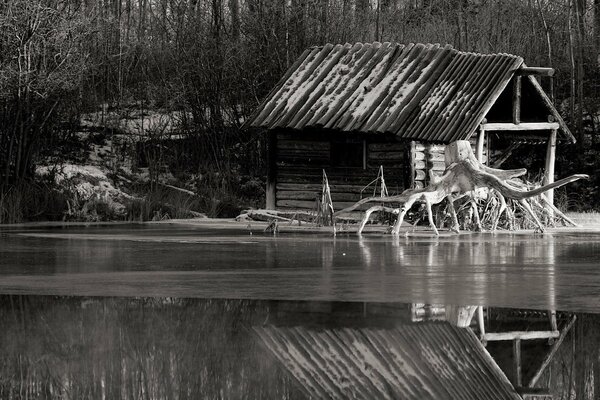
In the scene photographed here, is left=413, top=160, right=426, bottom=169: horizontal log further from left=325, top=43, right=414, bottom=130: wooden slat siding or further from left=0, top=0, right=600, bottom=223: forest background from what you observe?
left=0, top=0, right=600, bottom=223: forest background

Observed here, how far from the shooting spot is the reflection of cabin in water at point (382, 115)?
28391mm

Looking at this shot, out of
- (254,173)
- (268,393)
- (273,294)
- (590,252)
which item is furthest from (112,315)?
(254,173)

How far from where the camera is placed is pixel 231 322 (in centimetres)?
1105

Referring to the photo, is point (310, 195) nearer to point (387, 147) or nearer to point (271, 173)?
point (271, 173)

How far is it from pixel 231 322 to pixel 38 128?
21.7 metres

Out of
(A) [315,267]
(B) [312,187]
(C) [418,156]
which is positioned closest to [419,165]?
(C) [418,156]

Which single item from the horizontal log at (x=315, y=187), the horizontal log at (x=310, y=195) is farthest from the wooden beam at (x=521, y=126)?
the horizontal log at (x=310, y=195)

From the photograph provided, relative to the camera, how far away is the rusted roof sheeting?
2805 cm

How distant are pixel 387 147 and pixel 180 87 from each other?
11938mm

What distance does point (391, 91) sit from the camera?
2952 centimetres

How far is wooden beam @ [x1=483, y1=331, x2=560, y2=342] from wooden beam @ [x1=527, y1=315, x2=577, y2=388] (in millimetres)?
99

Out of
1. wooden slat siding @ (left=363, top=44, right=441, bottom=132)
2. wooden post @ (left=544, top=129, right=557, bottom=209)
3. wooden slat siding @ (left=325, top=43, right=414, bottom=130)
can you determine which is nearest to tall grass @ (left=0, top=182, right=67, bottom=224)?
wooden slat siding @ (left=325, top=43, right=414, bottom=130)

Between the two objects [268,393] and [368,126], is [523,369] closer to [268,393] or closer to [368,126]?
[268,393]

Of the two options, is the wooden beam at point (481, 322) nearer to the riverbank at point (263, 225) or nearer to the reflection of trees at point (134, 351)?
the reflection of trees at point (134, 351)
